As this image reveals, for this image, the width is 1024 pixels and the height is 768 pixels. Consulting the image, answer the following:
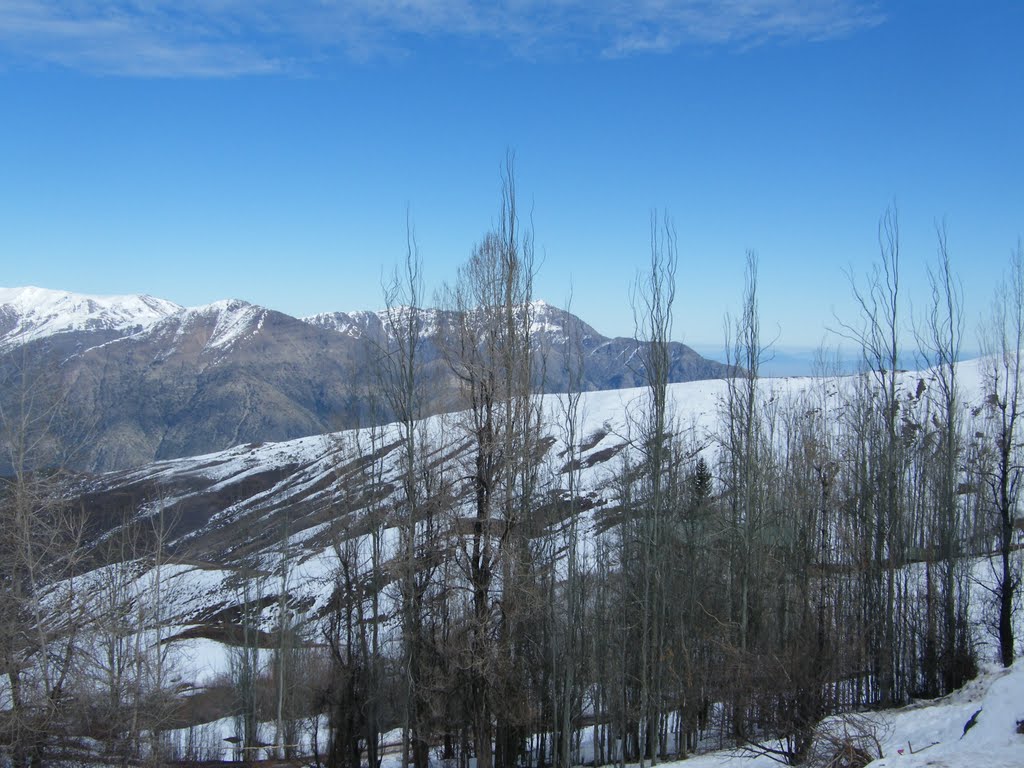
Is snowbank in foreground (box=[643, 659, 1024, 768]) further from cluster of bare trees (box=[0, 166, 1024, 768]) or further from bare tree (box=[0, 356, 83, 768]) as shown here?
bare tree (box=[0, 356, 83, 768])

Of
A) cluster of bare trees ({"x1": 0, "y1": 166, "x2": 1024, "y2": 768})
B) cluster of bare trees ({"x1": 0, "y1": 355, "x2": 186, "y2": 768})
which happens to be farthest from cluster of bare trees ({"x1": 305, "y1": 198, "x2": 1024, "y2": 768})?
cluster of bare trees ({"x1": 0, "y1": 355, "x2": 186, "y2": 768})

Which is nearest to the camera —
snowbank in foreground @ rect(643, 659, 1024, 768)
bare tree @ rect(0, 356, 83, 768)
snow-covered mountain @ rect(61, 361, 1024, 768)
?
snowbank in foreground @ rect(643, 659, 1024, 768)

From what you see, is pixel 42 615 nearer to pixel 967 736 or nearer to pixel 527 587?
pixel 527 587

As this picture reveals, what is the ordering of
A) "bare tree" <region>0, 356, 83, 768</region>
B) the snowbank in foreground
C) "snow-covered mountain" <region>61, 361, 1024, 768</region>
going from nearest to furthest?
the snowbank in foreground < "snow-covered mountain" <region>61, 361, 1024, 768</region> < "bare tree" <region>0, 356, 83, 768</region>

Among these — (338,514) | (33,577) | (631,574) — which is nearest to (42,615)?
(33,577)

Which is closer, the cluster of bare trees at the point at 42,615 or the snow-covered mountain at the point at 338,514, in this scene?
the snow-covered mountain at the point at 338,514

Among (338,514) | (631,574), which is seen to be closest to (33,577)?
(338,514)

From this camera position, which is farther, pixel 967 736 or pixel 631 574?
pixel 631 574

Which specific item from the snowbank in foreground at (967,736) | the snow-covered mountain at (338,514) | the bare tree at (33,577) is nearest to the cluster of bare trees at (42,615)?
the bare tree at (33,577)

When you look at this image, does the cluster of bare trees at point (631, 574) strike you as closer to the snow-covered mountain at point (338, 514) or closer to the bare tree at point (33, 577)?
the snow-covered mountain at point (338, 514)

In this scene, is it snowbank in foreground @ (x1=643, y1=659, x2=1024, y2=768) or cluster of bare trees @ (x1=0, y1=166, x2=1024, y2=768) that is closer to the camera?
snowbank in foreground @ (x1=643, y1=659, x2=1024, y2=768)

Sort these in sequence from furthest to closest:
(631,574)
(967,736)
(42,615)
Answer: (631,574) → (42,615) → (967,736)

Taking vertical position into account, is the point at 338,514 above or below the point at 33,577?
above

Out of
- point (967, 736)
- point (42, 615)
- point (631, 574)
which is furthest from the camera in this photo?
point (631, 574)
